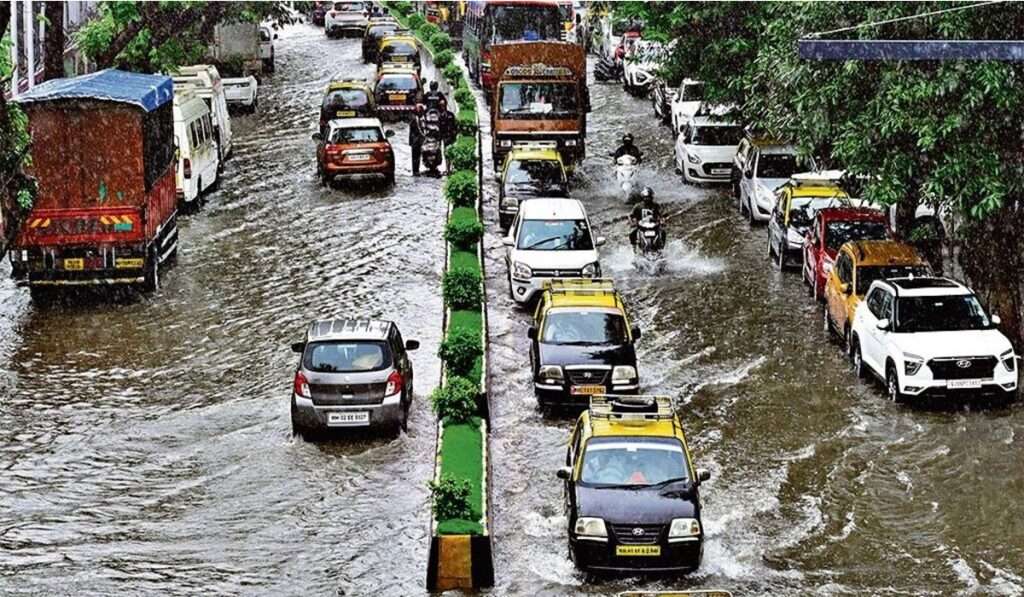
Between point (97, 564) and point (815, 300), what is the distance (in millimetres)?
15015

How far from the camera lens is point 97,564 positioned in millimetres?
18203

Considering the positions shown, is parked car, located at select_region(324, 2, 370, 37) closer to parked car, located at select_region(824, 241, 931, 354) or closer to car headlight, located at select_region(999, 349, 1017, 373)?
parked car, located at select_region(824, 241, 931, 354)

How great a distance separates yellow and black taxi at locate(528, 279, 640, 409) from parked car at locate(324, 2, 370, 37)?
50443 mm

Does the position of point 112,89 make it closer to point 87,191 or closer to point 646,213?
point 87,191

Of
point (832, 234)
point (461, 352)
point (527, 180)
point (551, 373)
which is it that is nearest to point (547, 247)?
point (832, 234)

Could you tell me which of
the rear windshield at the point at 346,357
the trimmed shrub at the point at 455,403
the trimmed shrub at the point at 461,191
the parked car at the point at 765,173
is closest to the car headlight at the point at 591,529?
the trimmed shrub at the point at 455,403

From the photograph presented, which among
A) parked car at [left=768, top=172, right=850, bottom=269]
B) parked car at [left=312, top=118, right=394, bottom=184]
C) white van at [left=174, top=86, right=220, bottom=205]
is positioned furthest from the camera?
parked car at [left=312, top=118, right=394, bottom=184]

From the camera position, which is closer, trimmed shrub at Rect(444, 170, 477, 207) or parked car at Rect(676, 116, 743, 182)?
trimmed shrub at Rect(444, 170, 477, 207)

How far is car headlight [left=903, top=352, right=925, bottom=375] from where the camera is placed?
75.7ft

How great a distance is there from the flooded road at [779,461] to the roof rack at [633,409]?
4.28 feet

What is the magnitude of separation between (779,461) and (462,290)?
7036mm

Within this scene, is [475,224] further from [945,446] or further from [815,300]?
[945,446]

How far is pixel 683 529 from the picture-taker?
17.4 meters

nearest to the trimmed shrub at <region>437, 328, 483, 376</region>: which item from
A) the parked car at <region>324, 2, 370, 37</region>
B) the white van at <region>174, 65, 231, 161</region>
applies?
the white van at <region>174, 65, 231, 161</region>
